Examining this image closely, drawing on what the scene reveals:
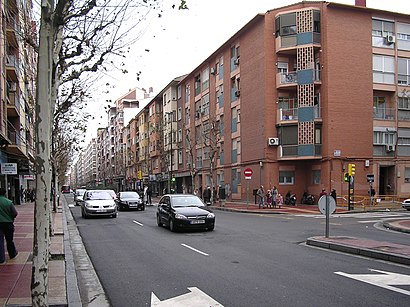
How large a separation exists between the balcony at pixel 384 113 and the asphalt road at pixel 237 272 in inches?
903

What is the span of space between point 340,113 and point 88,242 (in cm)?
2494

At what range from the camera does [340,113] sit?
34219 millimetres

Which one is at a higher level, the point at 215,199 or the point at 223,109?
the point at 223,109

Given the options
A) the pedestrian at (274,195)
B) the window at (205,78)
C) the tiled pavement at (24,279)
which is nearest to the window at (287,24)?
the pedestrian at (274,195)

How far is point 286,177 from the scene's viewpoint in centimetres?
3634

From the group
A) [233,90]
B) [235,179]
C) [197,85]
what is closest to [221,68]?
[233,90]

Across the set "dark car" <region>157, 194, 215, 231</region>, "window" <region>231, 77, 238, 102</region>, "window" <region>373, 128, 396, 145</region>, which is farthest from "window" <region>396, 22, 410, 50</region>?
"dark car" <region>157, 194, 215, 231</region>

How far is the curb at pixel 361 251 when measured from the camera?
993 cm

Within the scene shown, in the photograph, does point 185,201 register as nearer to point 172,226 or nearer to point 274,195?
point 172,226

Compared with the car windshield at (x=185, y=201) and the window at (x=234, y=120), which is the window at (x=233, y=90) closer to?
Answer: the window at (x=234, y=120)

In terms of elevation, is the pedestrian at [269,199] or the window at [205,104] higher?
the window at [205,104]

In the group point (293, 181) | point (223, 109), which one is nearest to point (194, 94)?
point (223, 109)

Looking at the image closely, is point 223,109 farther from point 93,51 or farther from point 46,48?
point 46,48

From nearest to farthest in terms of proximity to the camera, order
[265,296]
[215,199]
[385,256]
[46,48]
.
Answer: [46,48]
[265,296]
[385,256]
[215,199]
